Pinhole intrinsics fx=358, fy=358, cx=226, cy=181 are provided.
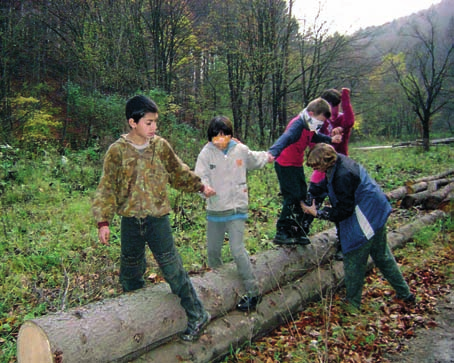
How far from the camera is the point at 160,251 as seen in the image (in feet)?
9.90

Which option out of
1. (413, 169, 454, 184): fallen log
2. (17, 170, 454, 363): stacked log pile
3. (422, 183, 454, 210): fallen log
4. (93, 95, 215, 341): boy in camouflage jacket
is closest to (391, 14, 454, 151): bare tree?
(413, 169, 454, 184): fallen log

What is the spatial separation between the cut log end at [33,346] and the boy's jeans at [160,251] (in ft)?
2.86

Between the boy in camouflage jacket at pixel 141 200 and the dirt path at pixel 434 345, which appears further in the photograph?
the dirt path at pixel 434 345

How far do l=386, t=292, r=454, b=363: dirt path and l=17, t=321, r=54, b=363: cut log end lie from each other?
2.94 meters

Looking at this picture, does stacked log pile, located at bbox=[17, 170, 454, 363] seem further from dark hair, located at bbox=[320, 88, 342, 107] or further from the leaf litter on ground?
dark hair, located at bbox=[320, 88, 342, 107]

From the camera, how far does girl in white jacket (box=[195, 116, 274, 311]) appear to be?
3.53 m

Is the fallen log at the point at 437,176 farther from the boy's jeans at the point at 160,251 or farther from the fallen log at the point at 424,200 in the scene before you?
the boy's jeans at the point at 160,251

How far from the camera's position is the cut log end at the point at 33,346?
236cm

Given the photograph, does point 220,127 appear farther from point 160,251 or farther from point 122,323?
point 122,323

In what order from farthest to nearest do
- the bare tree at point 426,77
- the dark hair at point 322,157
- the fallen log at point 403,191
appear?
the bare tree at point 426,77 → the fallen log at point 403,191 → the dark hair at point 322,157

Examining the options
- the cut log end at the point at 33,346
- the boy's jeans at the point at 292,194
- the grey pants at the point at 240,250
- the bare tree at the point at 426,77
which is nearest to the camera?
the cut log end at the point at 33,346

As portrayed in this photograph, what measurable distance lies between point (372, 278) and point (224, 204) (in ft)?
9.03

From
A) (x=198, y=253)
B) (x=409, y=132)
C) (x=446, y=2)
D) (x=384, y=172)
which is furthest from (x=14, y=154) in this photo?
(x=446, y=2)

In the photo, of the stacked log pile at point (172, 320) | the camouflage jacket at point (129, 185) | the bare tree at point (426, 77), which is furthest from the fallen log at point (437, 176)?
the camouflage jacket at point (129, 185)
